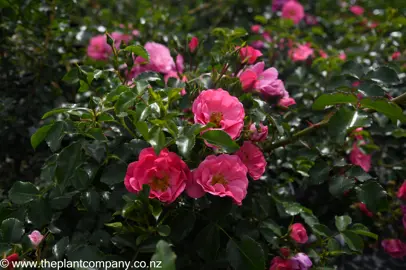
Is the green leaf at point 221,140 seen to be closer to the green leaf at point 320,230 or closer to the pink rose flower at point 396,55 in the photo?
the green leaf at point 320,230

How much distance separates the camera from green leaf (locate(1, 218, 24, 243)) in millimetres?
976

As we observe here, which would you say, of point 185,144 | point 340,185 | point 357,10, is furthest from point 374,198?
point 357,10

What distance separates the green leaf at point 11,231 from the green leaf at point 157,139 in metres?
0.40

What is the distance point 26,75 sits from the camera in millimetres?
1723

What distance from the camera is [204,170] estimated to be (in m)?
0.94

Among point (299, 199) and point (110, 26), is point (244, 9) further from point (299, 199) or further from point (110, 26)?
point (299, 199)

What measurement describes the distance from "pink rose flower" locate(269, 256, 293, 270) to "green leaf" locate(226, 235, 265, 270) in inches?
6.7

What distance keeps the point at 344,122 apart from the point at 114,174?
0.60 meters

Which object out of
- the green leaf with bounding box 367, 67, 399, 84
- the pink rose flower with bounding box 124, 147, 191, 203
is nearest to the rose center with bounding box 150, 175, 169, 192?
the pink rose flower with bounding box 124, 147, 191, 203

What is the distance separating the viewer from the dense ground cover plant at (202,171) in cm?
94

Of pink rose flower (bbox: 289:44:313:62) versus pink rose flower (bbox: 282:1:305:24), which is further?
pink rose flower (bbox: 282:1:305:24)

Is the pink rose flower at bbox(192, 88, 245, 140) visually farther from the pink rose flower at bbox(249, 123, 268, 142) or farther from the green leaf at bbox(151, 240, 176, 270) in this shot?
the green leaf at bbox(151, 240, 176, 270)

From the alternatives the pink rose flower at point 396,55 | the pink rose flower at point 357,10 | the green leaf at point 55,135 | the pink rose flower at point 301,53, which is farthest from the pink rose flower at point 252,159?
the pink rose flower at point 357,10

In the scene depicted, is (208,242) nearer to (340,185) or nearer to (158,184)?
(158,184)
